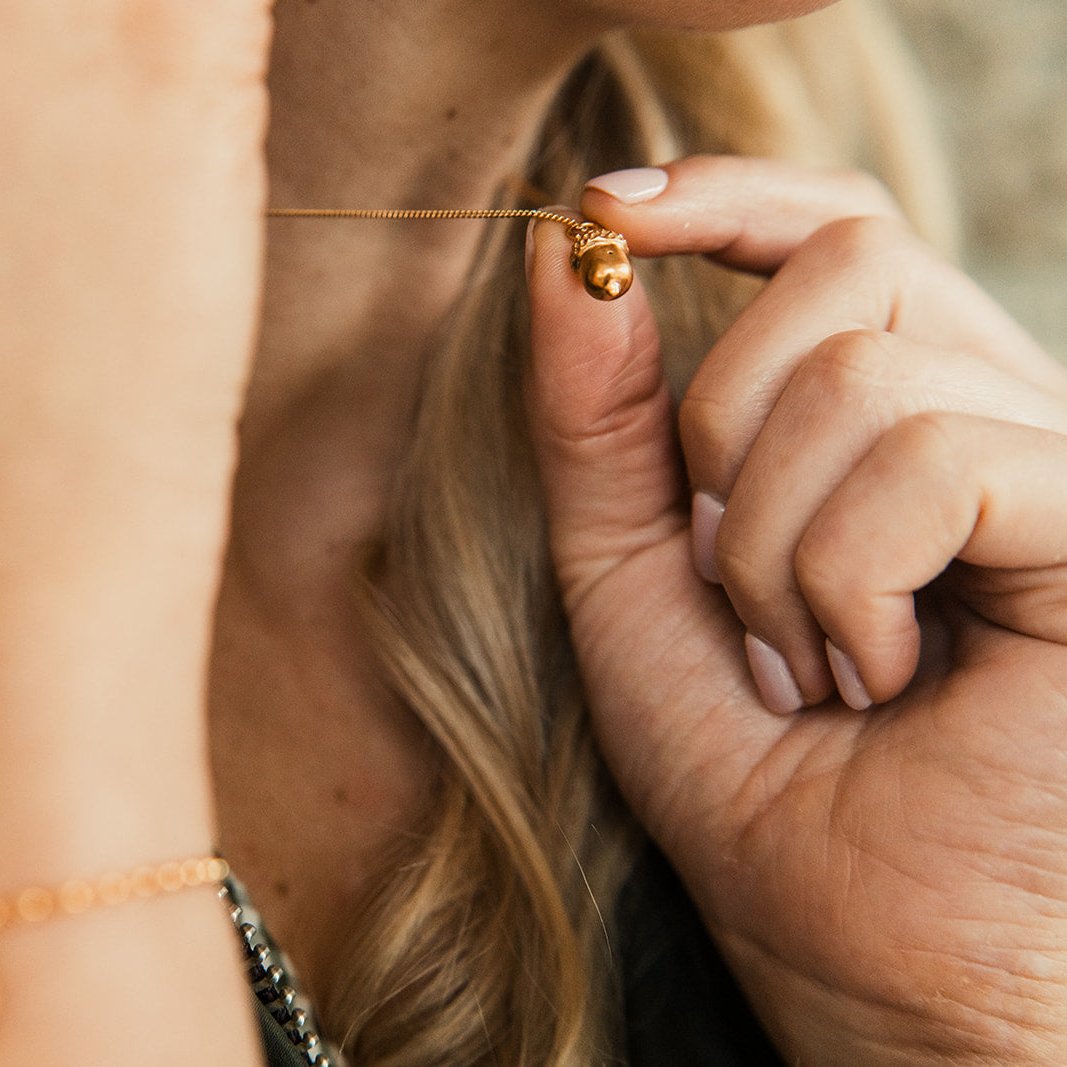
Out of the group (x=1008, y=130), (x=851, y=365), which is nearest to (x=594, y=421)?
(x=851, y=365)

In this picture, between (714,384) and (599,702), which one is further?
(599,702)

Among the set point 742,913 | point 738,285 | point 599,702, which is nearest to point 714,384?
point 599,702

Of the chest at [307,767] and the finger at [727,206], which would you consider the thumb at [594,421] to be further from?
the chest at [307,767]

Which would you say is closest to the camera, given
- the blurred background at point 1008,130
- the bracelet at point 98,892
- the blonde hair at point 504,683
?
the bracelet at point 98,892

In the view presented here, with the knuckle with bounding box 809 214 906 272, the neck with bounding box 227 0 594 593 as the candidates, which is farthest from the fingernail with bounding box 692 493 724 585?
the neck with bounding box 227 0 594 593

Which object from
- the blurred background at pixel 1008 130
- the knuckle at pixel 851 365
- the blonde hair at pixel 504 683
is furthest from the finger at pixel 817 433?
the blurred background at pixel 1008 130

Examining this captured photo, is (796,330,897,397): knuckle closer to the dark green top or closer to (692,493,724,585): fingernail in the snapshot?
(692,493,724,585): fingernail

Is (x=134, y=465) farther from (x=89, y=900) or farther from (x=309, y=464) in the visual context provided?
(x=309, y=464)

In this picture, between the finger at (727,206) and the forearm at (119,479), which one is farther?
the finger at (727,206)
